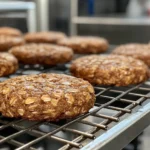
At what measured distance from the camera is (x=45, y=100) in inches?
36.4

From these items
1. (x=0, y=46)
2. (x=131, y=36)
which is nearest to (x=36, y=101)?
(x=0, y=46)

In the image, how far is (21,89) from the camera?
0.97 metres

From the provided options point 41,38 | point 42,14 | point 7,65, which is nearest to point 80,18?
point 42,14

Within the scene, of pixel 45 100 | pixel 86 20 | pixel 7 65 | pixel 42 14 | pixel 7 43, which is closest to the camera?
pixel 45 100

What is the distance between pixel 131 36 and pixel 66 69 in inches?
68.6

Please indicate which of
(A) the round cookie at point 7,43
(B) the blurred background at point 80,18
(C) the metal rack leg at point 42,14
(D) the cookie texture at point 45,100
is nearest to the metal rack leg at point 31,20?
(B) the blurred background at point 80,18

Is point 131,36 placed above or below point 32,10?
below

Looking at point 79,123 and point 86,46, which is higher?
point 86,46

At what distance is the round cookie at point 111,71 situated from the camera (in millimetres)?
1306

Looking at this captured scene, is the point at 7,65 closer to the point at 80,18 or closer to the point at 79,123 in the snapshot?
the point at 79,123

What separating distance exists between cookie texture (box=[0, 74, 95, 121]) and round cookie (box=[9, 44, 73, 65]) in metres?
0.59

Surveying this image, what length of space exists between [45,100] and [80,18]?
8.62 ft

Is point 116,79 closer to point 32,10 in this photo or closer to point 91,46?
point 91,46

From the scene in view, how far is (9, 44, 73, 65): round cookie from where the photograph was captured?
161 cm
